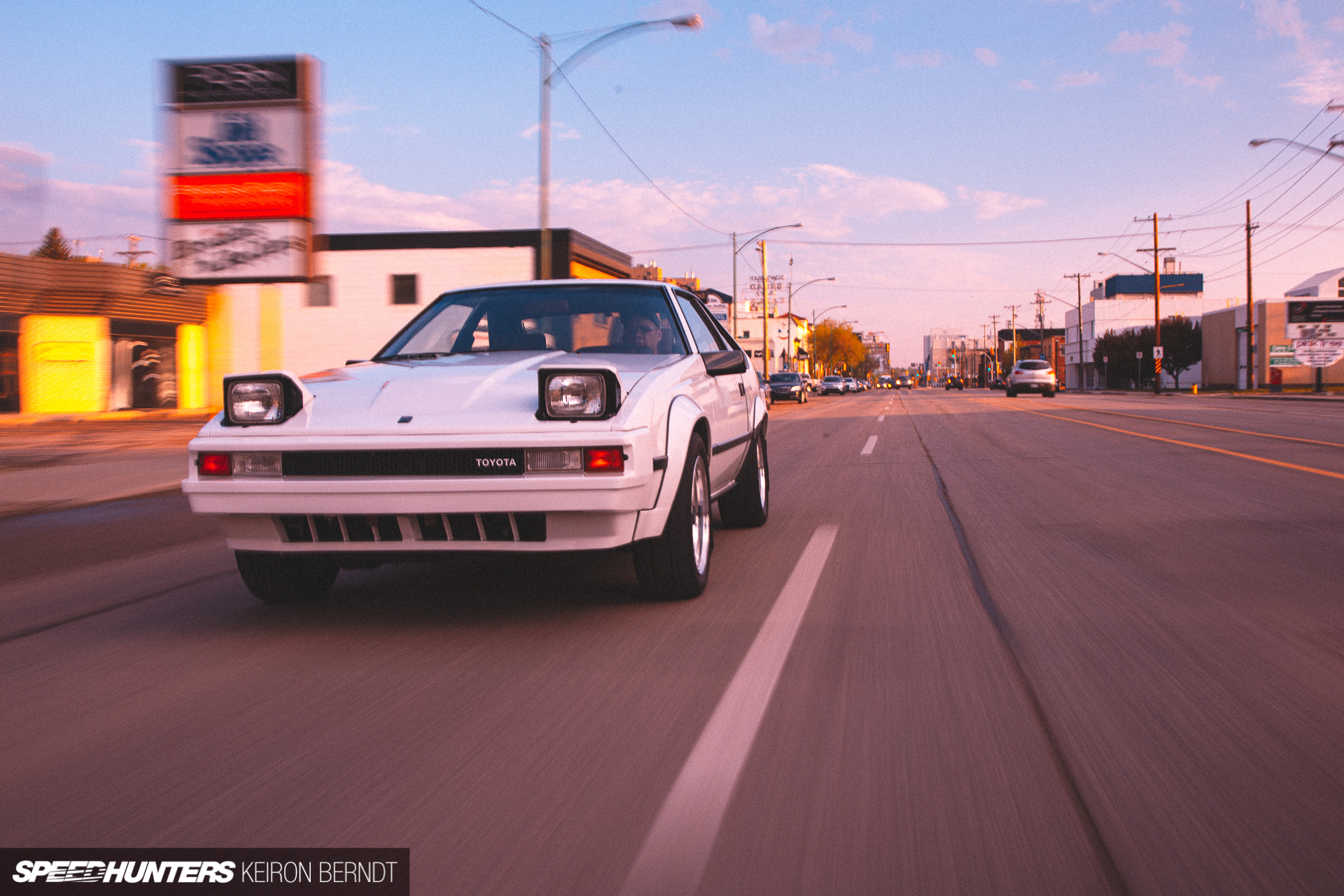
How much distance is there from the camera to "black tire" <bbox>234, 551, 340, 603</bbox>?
15.0 ft

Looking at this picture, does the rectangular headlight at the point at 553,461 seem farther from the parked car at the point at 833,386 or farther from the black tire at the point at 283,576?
the parked car at the point at 833,386

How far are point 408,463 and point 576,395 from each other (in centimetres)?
69

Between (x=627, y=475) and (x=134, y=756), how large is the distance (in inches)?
73.8

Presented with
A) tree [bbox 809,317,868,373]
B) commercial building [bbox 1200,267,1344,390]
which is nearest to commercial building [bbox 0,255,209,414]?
commercial building [bbox 1200,267,1344,390]

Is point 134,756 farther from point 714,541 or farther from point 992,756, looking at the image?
point 714,541

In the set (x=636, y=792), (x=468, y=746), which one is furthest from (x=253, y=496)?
(x=636, y=792)

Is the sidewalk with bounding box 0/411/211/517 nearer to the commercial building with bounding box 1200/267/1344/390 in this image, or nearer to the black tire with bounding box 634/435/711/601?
the black tire with bounding box 634/435/711/601

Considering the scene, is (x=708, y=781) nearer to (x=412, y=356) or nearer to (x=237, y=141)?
(x=412, y=356)

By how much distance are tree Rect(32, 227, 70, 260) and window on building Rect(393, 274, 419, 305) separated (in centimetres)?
3284

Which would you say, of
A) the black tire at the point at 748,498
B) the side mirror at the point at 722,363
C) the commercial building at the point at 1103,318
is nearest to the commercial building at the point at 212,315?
the black tire at the point at 748,498

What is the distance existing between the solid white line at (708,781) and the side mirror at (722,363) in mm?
1488

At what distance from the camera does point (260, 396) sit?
4332mm
